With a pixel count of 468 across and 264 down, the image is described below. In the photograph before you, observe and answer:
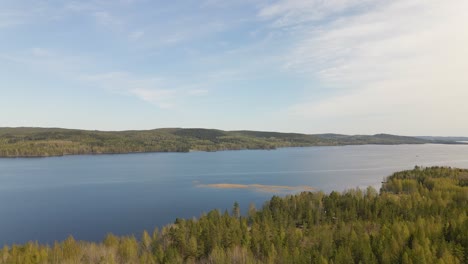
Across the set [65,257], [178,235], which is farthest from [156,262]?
[65,257]

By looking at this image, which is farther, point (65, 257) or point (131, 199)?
point (131, 199)

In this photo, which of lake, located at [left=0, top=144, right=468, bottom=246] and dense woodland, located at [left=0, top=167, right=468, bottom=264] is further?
lake, located at [left=0, top=144, right=468, bottom=246]

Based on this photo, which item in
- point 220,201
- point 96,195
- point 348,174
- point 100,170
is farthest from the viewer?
point 100,170

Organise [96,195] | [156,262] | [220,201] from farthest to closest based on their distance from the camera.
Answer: [96,195]
[220,201]
[156,262]

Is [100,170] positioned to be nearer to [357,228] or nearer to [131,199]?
[131,199]

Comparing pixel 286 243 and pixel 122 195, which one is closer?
pixel 286 243

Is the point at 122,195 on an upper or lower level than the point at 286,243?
lower

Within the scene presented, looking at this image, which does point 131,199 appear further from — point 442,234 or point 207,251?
point 442,234

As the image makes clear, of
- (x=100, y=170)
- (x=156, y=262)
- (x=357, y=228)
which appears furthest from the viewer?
(x=100, y=170)

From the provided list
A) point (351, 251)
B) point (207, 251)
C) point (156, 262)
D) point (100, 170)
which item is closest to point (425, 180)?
point (351, 251)

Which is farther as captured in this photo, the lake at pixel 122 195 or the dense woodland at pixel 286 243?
the lake at pixel 122 195
